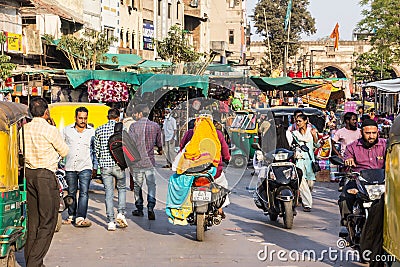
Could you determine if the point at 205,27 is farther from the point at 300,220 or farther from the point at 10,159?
the point at 10,159

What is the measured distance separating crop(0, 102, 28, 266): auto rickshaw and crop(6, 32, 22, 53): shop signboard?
71.7 ft

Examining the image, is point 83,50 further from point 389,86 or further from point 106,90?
point 389,86

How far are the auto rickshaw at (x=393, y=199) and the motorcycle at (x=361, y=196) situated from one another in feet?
5.81

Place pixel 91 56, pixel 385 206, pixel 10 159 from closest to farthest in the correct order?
pixel 385 206
pixel 10 159
pixel 91 56

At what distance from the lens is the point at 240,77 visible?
22625mm

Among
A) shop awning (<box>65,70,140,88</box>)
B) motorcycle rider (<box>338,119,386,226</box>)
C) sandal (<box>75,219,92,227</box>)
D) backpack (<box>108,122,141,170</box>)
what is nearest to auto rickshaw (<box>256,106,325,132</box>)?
shop awning (<box>65,70,140,88</box>)

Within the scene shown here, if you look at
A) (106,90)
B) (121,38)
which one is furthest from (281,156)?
(121,38)

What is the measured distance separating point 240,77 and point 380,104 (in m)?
17.1

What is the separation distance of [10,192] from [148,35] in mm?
42686

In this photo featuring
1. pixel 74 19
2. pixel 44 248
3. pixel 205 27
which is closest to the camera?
pixel 44 248

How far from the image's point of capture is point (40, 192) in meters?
7.95

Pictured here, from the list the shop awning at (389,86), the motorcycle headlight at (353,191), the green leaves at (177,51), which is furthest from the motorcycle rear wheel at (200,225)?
the green leaves at (177,51)

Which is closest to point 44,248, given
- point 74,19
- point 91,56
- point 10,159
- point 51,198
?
point 51,198

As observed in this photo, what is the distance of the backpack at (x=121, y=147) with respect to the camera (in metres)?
11.1
